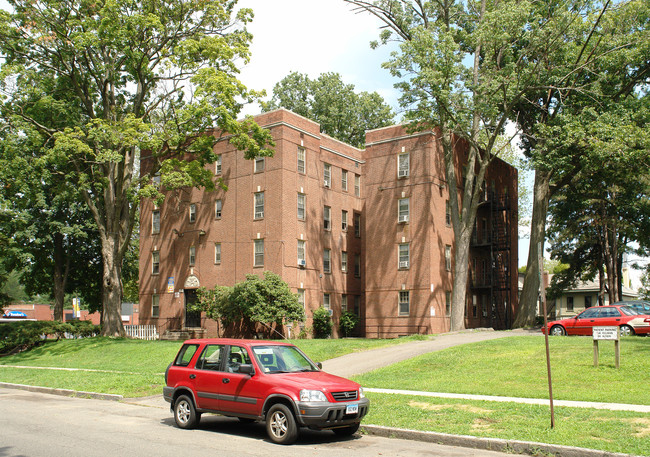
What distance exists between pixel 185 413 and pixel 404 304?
84.6ft

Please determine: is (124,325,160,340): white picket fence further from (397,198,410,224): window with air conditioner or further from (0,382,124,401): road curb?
(0,382,124,401): road curb

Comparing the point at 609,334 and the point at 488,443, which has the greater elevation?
the point at 609,334

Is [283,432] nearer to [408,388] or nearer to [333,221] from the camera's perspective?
[408,388]

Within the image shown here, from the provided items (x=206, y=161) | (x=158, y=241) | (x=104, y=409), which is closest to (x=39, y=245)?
(x=158, y=241)

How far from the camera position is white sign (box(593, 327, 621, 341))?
50.5 ft

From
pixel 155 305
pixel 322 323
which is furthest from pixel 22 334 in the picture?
pixel 322 323

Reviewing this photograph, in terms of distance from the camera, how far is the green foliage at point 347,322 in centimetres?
3881

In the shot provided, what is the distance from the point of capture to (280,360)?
1143cm

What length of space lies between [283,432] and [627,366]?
1029 centimetres

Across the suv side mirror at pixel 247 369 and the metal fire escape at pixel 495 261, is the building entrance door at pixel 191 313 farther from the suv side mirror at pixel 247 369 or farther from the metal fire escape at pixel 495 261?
the suv side mirror at pixel 247 369

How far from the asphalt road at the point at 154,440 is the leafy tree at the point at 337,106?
155ft

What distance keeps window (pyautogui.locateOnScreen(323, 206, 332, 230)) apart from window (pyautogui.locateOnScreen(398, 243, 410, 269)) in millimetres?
5113

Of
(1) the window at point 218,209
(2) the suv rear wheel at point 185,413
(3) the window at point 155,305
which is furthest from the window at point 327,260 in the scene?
(2) the suv rear wheel at point 185,413

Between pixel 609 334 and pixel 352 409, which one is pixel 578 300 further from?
pixel 352 409
